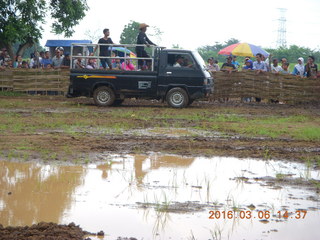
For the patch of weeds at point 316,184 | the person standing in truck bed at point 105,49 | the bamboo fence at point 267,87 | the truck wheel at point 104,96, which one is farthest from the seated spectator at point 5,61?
the patch of weeds at point 316,184

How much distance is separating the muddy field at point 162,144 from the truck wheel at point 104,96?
319 mm

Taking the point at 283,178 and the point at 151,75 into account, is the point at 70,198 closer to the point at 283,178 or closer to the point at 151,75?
the point at 283,178

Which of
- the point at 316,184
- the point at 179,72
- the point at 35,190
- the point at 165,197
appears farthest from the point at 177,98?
the point at 165,197

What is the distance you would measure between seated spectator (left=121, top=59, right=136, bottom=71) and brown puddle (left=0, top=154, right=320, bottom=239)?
9.52m

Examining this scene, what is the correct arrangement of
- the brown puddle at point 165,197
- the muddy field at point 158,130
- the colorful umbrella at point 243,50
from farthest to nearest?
the colorful umbrella at point 243,50 < the muddy field at point 158,130 < the brown puddle at point 165,197

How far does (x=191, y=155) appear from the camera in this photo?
9.56 m

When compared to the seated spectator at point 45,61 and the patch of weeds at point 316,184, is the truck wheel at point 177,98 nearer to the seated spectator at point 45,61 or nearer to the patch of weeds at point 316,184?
the seated spectator at point 45,61

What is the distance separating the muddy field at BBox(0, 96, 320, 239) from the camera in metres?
6.90

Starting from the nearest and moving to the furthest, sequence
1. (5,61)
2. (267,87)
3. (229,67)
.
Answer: (267,87) < (229,67) < (5,61)

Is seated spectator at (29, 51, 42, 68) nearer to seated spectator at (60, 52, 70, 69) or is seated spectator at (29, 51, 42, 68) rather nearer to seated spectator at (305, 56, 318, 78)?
seated spectator at (60, 52, 70, 69)

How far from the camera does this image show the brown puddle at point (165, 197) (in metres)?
5.69

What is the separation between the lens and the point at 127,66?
60.8ft

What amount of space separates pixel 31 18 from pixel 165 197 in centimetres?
2157

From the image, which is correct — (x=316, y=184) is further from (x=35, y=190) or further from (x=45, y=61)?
(x=45, y=61)
